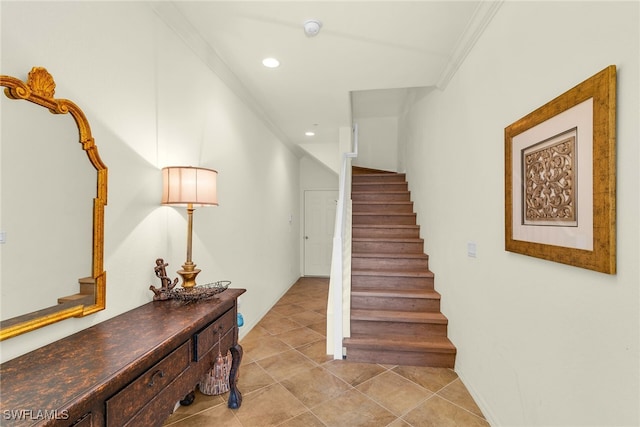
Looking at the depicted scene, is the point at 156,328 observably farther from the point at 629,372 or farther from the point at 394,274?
the point at 394,274

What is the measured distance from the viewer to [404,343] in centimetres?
263

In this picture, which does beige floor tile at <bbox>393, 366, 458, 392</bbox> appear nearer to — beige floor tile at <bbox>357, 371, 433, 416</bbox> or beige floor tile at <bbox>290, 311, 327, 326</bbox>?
beige floor tile at <bbox>357, 371, 433, 416</bbox>

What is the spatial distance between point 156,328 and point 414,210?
3597mm

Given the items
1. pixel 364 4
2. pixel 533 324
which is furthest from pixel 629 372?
pixel 364 4

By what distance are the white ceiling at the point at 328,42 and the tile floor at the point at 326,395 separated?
99.5 inches

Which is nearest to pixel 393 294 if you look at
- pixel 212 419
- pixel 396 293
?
pixel 396 293

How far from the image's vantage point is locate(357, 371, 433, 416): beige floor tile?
6.76ft

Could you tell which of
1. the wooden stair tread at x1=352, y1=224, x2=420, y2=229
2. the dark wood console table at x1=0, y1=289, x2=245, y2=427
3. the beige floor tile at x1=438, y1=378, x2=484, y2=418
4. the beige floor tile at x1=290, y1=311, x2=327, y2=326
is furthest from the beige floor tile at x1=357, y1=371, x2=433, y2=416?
the wooden stair tread at x1=352, y1=224, x2=420, y2=229

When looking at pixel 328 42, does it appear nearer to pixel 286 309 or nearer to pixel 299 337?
pixel 299 337

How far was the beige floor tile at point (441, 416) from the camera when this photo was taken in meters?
1.88

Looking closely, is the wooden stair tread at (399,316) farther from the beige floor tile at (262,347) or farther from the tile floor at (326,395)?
the beige floor tile at (262,347)

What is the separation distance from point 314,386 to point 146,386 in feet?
4.90

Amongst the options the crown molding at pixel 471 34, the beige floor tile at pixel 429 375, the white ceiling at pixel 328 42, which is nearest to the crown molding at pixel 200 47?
the white ceiling at pixel 328 42

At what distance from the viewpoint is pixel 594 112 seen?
1.09 metres
